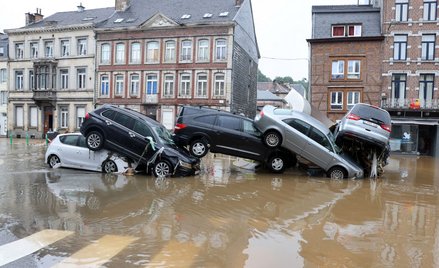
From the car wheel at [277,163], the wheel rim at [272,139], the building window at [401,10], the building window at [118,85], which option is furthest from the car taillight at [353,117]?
the building window at [118,85]

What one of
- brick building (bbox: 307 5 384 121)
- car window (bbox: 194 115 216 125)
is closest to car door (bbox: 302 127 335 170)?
car window (bbox: 194 115 216 125)

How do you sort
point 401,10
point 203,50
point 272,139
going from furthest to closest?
1. point 203,50
2. point 401,10
3. point 272,139

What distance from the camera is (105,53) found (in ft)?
122

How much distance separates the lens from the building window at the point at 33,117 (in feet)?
131

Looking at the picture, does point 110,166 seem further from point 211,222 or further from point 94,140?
point 211,222

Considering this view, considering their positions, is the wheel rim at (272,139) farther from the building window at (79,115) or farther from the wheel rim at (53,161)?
the building window at (79,115)

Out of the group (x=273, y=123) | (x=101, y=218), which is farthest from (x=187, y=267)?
(x=273, y=123)

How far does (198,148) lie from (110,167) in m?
2.82

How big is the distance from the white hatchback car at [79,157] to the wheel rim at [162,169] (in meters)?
A: 1.14

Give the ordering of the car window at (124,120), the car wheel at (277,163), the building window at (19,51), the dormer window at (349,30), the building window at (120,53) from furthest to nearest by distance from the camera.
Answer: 1. the building window at (19,51)
2. the building window at (120,53)
3. the dormer window at (349,30)
4. the car wheel at (277,163)
5. the car window at (124,120)

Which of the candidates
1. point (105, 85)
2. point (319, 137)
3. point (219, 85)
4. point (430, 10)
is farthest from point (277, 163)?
point (105, 85)

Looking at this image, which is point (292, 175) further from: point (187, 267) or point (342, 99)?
point (342, 99)

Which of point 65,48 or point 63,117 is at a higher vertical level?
point 65,48

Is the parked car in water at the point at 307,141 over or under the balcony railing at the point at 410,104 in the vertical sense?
under
